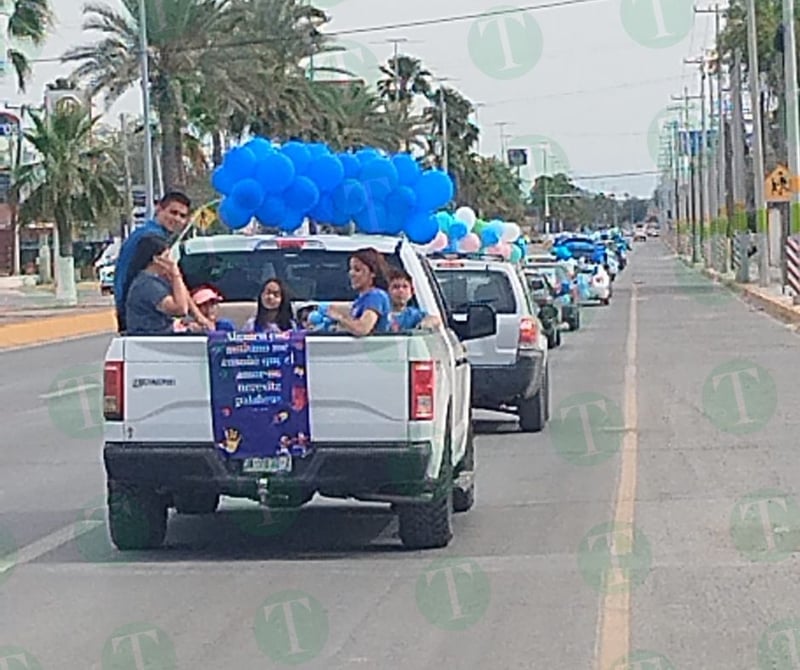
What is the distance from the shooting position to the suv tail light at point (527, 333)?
58.6 feet

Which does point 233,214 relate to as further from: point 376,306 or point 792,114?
point 792,114

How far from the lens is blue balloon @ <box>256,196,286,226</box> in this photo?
532 inches

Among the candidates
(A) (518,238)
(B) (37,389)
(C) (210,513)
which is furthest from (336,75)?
(C) (210,513)

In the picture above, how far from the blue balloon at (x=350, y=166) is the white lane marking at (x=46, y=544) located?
3.42 meters

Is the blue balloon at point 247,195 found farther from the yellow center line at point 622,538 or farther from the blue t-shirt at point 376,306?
the yellow center line at point 622,538

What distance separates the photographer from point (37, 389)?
25.7 meters

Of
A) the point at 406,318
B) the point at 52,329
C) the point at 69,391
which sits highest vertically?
the point at 406,318

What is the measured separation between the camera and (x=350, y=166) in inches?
565

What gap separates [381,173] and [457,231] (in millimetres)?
11259

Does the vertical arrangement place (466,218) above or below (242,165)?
below

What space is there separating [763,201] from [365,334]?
1795 inches

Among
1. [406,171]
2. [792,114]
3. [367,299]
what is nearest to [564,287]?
[792,114]

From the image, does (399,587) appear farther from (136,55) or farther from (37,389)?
(136,55)

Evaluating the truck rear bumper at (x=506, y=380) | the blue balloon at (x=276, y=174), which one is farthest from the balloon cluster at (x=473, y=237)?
the blue balloon at (x=276, y=174)
